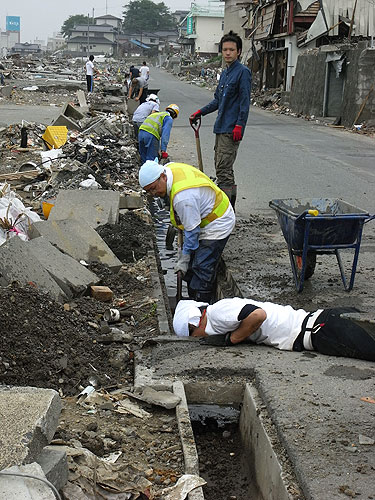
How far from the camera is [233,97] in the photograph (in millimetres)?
8719

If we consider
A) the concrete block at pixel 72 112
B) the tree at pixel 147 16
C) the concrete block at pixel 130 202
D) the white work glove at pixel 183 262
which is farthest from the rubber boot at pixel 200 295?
the tree at pixel 147 16

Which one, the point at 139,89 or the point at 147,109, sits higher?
the point at 139,89

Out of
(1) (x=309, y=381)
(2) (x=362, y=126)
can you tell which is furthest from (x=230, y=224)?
(2) (x=362, y=126)

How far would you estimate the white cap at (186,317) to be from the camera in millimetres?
5344

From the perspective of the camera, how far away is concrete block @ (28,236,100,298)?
A: 621 cm

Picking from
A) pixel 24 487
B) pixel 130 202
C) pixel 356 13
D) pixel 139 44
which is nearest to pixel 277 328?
pixel 24 487

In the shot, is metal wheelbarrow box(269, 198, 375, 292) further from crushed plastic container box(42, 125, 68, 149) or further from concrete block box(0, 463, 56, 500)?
crushed plastic container box(42, 125, 68, 149)

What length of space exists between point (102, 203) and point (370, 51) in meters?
16.6

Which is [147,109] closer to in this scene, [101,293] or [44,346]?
[101,293]

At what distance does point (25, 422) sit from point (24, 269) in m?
2.88

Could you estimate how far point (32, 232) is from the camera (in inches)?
293

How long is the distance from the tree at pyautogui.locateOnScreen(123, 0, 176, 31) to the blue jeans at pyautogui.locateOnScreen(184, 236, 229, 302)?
131750 millimetres

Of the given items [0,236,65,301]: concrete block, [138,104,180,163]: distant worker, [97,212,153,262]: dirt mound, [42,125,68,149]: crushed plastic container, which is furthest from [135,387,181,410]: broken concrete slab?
[42,125,68,149]: crushed plastic container

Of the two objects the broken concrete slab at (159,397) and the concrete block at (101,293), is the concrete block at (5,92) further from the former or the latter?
the broken concrete slab at (159,397)
